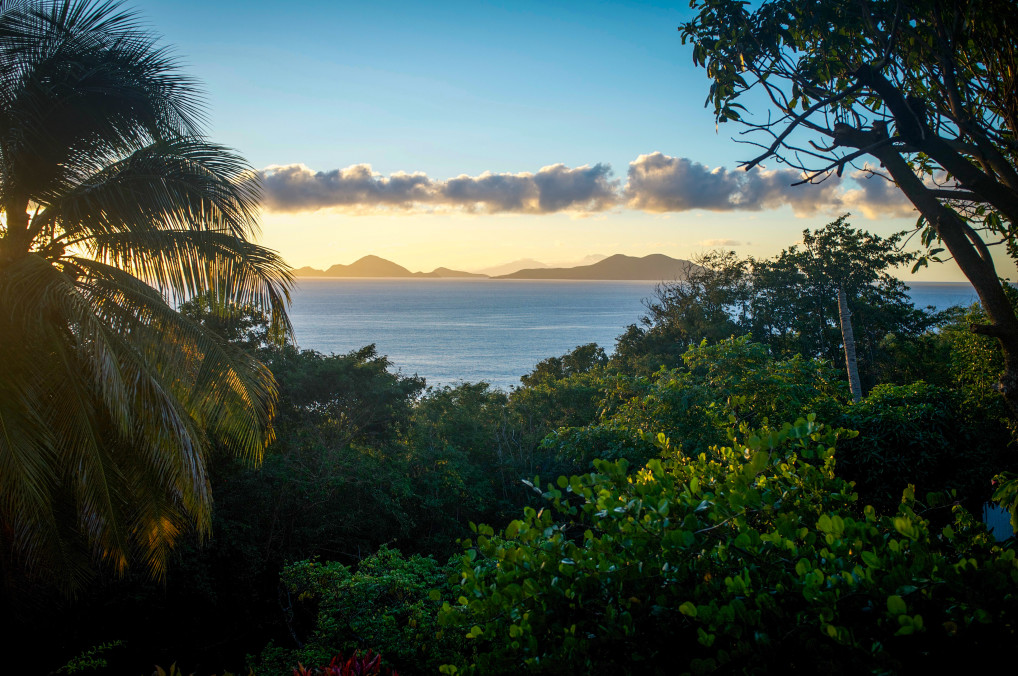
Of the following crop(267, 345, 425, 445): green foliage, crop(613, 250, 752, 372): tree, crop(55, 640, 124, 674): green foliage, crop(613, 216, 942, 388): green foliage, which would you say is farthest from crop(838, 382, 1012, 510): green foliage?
crop(613, 250, 752, 372): tree

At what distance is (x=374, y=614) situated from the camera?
19.1 feet

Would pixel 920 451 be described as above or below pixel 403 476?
above

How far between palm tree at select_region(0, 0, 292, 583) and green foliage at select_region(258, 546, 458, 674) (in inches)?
63.3

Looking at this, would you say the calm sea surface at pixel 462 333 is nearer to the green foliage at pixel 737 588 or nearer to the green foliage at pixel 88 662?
the green foliage at pixel 88 662

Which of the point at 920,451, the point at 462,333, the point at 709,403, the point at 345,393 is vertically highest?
the point at 709,403

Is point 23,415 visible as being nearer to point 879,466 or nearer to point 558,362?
point 879,466

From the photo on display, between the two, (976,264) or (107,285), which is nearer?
(976,264)

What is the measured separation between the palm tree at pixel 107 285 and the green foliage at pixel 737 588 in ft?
12.9

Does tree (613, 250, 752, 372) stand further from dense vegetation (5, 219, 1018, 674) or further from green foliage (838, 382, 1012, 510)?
green foliage (838, 382, 1012, 510)

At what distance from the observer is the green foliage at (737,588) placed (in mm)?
1582

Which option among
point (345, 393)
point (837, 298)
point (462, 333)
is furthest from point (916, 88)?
point (462, 333)

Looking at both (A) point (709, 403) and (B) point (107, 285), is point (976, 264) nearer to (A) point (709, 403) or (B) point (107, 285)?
(A) point (709, 403)

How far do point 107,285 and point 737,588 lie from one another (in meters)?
5.48

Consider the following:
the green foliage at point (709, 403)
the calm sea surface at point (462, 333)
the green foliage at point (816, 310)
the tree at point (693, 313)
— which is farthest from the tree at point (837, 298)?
the green foliage at point (709, 403)
